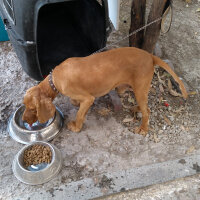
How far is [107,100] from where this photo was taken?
3.45 m

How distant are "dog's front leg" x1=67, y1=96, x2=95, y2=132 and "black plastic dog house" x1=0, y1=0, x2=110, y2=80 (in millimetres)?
786

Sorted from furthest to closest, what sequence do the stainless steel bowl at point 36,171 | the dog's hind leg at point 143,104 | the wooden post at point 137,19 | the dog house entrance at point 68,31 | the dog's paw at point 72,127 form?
the dog house entrance at point 68,31 → the wooden post at point 137,19 → the dog's paw at point 72,127 → the dog's hind leg at point 143,104 → the stainless steel bowl at point 36,171

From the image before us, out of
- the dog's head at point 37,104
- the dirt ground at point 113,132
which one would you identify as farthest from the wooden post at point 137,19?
the dog's head at point 37,104

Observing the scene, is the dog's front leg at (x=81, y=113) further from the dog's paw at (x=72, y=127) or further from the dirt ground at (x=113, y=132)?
the dirt ground at (x=113, y=132)

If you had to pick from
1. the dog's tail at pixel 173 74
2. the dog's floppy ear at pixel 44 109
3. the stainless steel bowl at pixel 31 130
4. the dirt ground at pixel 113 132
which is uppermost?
the dog's tail at pixel 173 74

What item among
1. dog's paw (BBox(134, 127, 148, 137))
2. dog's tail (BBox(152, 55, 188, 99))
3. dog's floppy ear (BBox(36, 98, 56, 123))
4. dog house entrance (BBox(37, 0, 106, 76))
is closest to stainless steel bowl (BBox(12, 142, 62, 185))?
dog's floppy ear (BBox(36, 98, 56, 123))

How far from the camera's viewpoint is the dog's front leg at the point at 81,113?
270cm

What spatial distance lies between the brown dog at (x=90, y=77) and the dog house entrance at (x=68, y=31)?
2.83ft

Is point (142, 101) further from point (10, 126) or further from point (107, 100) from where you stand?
point (10, 126)

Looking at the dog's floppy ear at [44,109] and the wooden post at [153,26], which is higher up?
the wooden post at [153,26]

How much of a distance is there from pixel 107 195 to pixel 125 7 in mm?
4032

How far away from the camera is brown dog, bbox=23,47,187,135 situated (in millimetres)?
2529

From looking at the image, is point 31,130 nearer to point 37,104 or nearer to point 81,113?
→ point 37,104

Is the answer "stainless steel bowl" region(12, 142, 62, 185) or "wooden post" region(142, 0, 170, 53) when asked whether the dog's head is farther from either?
"wooden post" region(142, 0, 170, 53)
